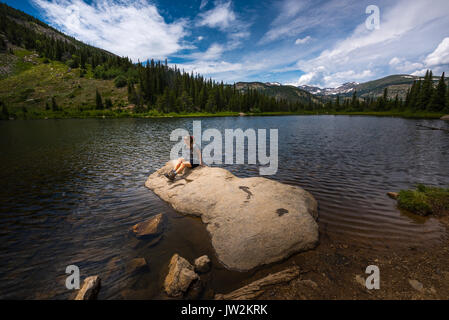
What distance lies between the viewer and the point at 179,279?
4.92 metres

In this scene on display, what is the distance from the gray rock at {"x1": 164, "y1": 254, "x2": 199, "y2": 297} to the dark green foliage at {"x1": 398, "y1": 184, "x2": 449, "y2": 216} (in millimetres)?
10193

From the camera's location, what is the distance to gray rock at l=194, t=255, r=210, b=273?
554 cm

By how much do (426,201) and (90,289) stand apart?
44.6 ft

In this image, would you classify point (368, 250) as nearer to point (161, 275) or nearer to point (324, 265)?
point (324, 265)

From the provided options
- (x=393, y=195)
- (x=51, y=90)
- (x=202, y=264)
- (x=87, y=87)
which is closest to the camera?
(x=202, y=264)

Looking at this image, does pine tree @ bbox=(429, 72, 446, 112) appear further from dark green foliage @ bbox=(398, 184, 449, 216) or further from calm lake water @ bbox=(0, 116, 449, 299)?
dark green foliage @ bbox=(398, 184, 449, 216)

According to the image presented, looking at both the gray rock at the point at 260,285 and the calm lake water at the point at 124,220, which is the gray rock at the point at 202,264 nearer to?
the calm lake water at the point at 124,220

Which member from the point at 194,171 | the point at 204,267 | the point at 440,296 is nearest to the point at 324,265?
the point at 440,296

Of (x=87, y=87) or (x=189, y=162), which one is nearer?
(x=189, y=162)

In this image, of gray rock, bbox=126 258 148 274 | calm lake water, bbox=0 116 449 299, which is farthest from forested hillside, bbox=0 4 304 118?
gray rock, bbox=126 258 148 274

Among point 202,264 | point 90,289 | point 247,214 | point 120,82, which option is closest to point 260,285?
point 202,264

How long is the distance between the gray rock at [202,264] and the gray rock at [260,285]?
90 cm

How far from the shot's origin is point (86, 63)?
175875 mm

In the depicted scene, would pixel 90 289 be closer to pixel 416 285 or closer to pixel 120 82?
pixel 416 285
